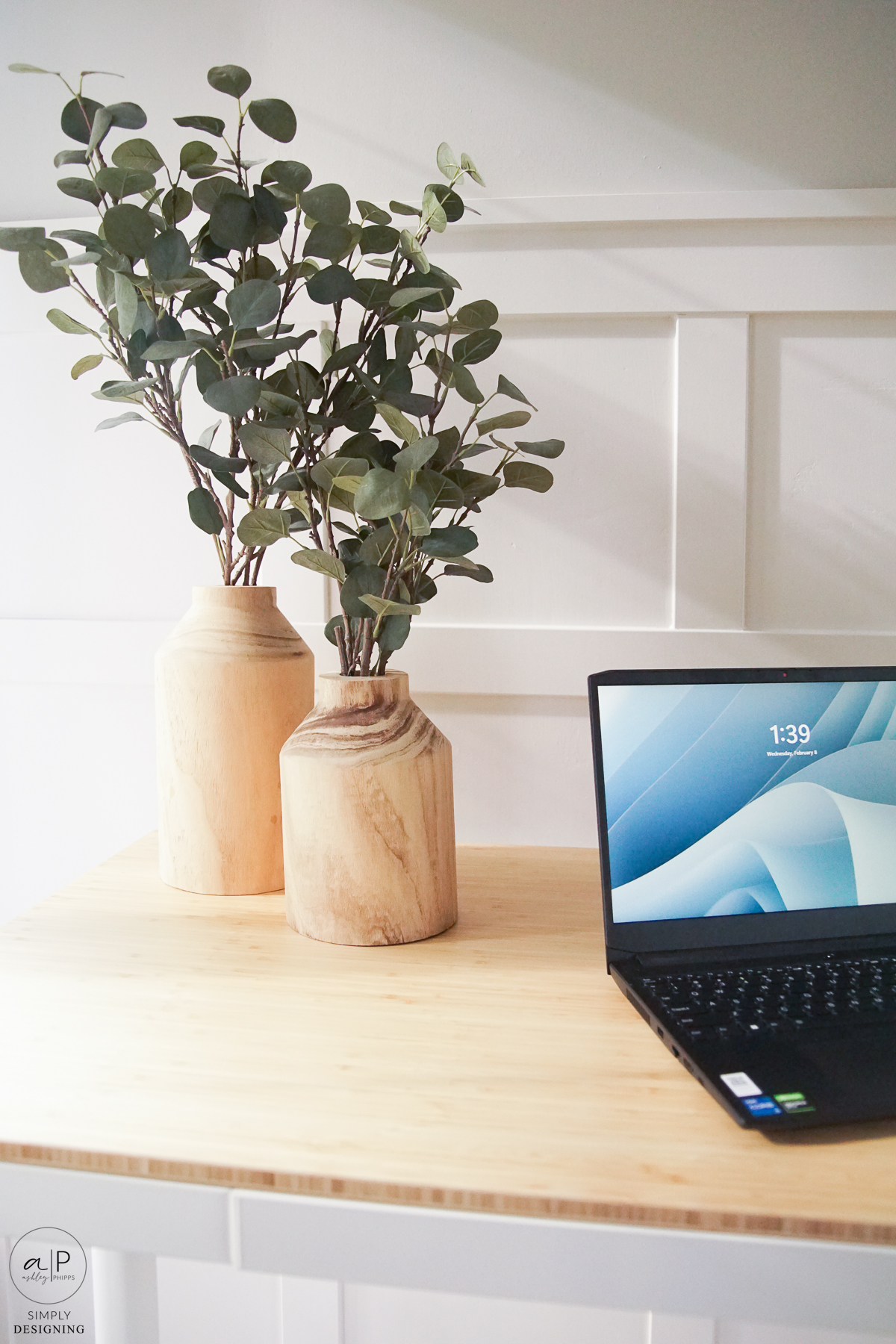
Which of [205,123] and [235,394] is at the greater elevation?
[205,123]

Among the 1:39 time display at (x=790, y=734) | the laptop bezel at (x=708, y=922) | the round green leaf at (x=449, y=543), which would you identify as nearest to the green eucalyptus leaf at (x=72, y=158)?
the round green leaf at (x=449, y=543)

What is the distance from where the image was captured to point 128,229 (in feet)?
2.45

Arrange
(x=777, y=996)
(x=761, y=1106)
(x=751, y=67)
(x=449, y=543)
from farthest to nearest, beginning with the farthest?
(x=751, y=67) → (x=449, y=543) → (x=777, y=996) → (x=761, y=1106)

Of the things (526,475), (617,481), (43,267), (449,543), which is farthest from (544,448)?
(43,267)

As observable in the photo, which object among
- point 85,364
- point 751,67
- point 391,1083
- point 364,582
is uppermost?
point 751,67

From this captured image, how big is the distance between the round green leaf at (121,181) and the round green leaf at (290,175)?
0.32 ft

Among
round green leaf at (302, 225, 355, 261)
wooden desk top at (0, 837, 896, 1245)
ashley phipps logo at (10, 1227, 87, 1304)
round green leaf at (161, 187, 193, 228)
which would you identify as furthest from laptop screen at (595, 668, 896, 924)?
ashley phipps logo at (10, 1227, 87, 1304)

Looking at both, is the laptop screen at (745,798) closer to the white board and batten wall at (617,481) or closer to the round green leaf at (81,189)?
the white board and batten wall at (617,481)

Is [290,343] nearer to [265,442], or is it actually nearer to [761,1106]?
[265,442]

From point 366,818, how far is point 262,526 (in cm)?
25

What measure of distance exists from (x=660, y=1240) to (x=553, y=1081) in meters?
0.12

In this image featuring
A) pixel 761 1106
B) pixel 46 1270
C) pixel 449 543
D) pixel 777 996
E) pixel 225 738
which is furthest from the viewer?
pixel 46 1270

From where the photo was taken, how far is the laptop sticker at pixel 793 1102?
0.50 meters

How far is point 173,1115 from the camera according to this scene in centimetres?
52
